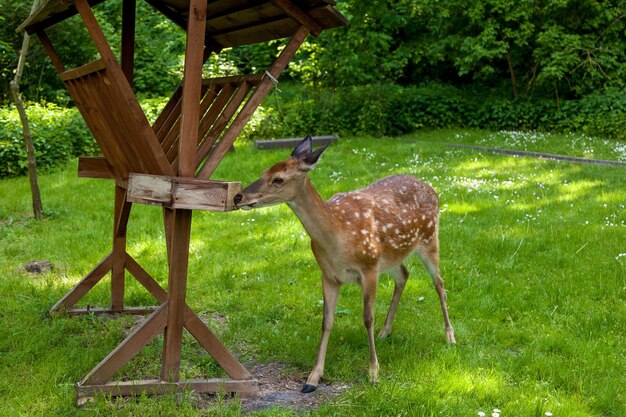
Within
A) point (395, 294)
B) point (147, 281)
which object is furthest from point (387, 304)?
point (147, 281)

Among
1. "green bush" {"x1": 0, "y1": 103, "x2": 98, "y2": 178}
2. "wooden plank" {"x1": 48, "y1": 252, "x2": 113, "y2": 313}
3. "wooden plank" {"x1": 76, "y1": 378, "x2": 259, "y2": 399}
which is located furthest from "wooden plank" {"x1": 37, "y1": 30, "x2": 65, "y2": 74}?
"green bush" {"x1": 0, "y1": 103, "x2": 98, "y2": 178}

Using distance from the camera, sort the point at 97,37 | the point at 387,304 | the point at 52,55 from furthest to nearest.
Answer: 1. the point at 387,304
2. the point at 52,55
3. the point at 97,37

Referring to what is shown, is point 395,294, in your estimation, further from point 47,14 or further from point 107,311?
point 47,14

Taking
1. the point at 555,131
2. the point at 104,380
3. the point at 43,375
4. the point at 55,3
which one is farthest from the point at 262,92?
the point at 555,131

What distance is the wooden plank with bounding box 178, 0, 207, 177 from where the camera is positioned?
13.5ft

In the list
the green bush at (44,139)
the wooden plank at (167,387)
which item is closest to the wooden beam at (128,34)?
the wooden plank at (167,387)

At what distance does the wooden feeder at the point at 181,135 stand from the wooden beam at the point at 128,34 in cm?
41

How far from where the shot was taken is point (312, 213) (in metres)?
4.63

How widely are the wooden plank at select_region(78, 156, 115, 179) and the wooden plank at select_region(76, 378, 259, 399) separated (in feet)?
7.01

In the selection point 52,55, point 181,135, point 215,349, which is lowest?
point 215,349

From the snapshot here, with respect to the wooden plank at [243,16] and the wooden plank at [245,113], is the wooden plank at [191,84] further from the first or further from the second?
the wooden plank at [243,16]

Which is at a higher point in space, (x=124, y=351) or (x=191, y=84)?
(x=191, y=84)

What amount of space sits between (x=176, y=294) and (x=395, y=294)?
1.98 metres

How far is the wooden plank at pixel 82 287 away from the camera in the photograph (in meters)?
5.86
